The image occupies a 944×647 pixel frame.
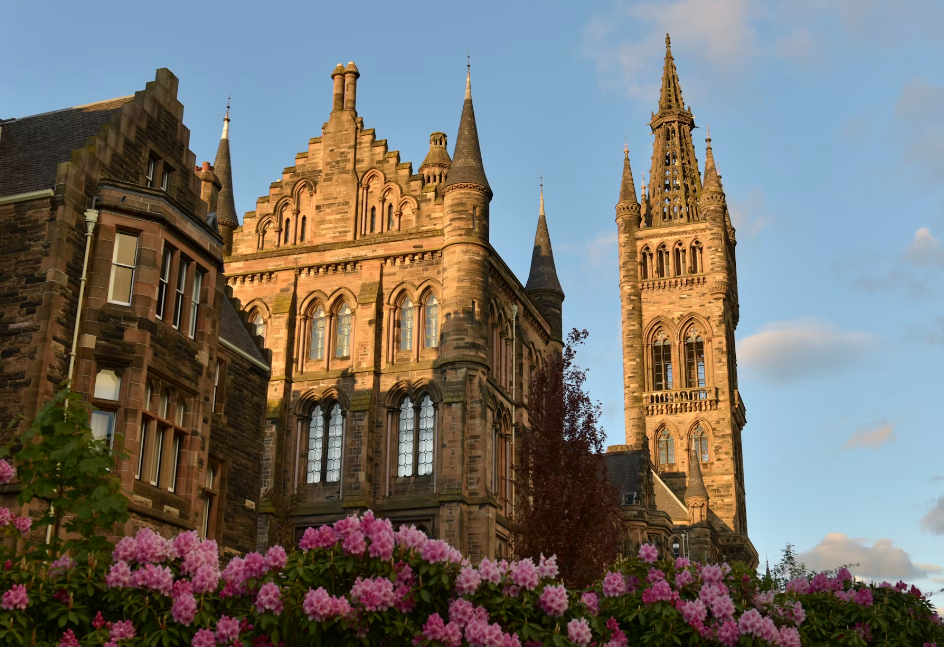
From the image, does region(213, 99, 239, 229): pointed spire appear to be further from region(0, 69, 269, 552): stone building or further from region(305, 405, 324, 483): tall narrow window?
region(0, 69, 269, 552): stone building

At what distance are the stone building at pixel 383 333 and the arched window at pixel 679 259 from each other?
177ft

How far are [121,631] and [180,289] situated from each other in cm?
1418

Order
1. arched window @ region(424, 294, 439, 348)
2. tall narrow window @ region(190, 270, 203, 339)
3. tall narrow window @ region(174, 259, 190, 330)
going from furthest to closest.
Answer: arched window @ region(424, 294, 439, 348)
tall narrow window @ region(190, 270, 203, 339)
tall narrow window @ region(174, 259, 190, 330)

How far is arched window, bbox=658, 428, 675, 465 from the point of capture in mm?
87000

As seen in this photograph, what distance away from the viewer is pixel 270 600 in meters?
9.52

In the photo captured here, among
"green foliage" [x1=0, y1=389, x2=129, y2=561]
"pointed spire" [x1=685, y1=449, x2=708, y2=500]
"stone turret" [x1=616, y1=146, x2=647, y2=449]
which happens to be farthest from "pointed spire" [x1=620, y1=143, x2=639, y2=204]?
"green foliage" [x1=0, y1=389, x2=129, y2=561]

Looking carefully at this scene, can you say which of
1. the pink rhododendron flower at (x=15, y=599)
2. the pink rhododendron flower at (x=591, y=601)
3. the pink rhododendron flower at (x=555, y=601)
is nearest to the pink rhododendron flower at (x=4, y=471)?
the pink rhododendron flower at (x=15, y=599)

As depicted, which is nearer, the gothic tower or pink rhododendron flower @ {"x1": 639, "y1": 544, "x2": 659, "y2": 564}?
pink rhododendron flower @ {"x1": 639, "y1": 544, "x2": 659, "y2": 564}

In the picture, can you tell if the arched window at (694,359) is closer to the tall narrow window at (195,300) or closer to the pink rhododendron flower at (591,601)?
the tall narrow window at (195,300)

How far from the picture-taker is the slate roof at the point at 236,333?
28.2 metres

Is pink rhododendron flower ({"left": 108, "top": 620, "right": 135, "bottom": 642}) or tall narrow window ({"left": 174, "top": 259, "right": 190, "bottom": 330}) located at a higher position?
tall narrow window ({"left": 174, "top": 259, "right": 190, "bottom": 330})

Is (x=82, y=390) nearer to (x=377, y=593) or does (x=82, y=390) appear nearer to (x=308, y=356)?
(x=377, y=593)

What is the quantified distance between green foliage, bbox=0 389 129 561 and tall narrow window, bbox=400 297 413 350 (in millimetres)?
23723

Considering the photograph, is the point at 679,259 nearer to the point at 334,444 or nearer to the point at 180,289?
the point at 334,444
